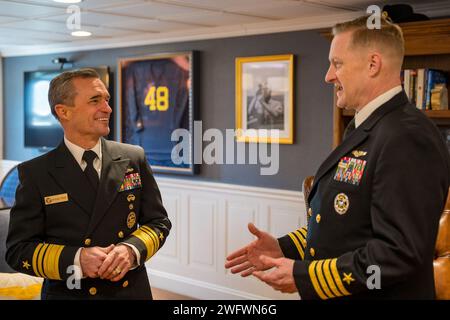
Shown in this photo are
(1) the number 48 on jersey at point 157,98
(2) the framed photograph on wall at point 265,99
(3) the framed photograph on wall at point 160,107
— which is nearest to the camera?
(2) the framed photograph on wall at point 265,99

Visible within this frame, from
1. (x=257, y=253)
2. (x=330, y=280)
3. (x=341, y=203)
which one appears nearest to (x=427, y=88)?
(x=257, y=253)

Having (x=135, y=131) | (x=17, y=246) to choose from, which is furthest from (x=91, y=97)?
(x=135, y=131)

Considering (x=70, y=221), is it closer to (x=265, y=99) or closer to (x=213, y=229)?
(x=265, y=99)

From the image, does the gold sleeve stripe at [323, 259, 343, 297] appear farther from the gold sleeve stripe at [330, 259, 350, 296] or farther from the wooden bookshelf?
the wooden bookshelf

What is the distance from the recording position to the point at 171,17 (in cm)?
412

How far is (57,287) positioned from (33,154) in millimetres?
4970

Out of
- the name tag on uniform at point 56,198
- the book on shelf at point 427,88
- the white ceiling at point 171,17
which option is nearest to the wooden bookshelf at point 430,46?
the book on shelf at point 427,88

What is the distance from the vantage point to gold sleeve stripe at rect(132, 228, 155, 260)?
1.99m

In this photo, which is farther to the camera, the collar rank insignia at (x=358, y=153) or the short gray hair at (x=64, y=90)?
the short gray hair at (x=64, y=90)

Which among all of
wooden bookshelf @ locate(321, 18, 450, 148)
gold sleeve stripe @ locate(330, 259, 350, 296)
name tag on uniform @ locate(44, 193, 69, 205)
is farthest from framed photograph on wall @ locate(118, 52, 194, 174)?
gold sleeve stripe @ locate(330, 259, 350, 296)

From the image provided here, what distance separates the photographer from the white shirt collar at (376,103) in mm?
1486

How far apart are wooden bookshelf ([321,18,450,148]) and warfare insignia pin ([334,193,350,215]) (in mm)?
1930

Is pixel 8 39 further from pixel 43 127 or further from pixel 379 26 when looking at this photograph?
pixel 379 26

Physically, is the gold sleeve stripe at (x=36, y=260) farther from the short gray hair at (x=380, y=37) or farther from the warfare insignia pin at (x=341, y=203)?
the short gray hair at (x=380, y=37)
